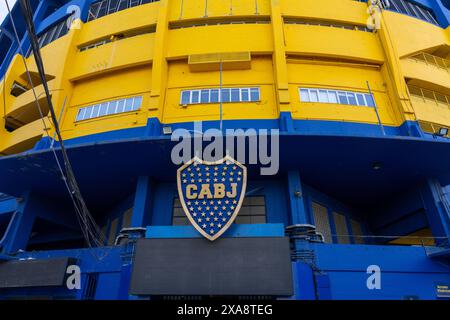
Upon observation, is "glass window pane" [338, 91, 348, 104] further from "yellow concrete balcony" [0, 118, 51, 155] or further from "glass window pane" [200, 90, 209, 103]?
"yellow concrete balcony" [0, 118, 51, 155]

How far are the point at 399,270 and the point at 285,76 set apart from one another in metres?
9.62

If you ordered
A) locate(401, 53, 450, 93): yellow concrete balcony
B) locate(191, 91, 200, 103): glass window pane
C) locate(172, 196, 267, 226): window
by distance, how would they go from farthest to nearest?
locate(401, 53, 450, 93): yellow concrete balcony
locate(191, 91, 200, 103): glass window pane
locate(172, 196, 267, 226): window

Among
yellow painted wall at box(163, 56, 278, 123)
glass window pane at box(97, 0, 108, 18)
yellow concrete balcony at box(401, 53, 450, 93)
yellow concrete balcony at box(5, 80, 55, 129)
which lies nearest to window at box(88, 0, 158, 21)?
glass window pane at box(97, 0, 108, 18)

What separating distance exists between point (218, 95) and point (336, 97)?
604cm

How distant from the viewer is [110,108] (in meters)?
16.4

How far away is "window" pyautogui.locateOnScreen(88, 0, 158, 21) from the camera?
2128 cm

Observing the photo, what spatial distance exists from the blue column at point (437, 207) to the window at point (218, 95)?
30.0 feet

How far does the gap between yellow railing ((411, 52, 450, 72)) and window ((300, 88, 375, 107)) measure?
20.0 feet

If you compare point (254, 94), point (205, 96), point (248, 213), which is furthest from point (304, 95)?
point (248, 213)

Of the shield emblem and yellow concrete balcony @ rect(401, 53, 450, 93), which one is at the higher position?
yellow concrete balcony @ rect(401, 53, 450, 93)

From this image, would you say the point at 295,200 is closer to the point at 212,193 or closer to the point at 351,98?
the point at 212,193

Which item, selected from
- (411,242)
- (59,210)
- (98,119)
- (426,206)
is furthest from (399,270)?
(59,210)

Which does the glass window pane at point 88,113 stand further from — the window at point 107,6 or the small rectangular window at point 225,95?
the window at point 107,6

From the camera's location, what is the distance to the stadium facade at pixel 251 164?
10406mm
